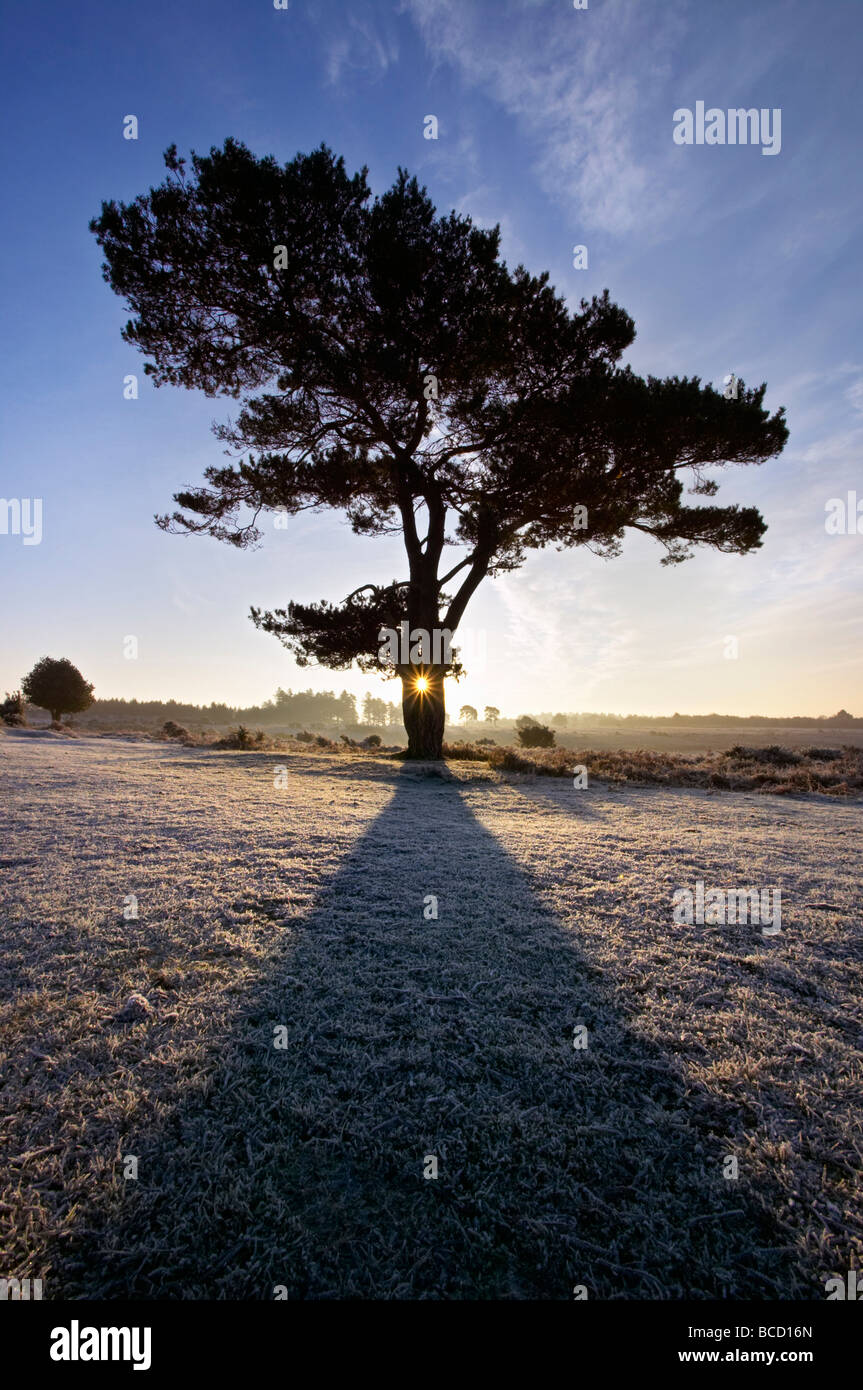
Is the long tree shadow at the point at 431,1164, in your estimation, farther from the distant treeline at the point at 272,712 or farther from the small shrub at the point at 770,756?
the distant treeline at the point at 272,712

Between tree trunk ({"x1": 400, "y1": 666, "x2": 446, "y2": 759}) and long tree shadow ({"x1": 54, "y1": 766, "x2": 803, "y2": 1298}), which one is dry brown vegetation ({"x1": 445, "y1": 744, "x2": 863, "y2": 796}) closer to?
tree trunk ({"x1": 400, "y1": 666, "x2": 446, "y2": 759})

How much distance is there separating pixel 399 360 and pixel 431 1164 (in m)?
14.3

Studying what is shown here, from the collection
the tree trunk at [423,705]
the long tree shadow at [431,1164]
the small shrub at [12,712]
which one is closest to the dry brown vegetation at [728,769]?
the tree trunk at [423,705]

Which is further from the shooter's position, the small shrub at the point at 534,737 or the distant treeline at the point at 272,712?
the distant treeline at the point at 272,712

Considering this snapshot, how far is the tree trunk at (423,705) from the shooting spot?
14688 mm

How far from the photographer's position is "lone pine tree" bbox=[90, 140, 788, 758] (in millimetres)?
11711

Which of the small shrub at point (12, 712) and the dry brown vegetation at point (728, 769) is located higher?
the small shrub at point (12, 712)

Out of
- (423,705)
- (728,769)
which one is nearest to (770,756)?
(728,769)

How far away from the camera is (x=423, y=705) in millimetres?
14727

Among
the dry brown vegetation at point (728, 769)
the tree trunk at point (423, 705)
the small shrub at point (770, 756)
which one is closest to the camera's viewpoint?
the dry brown vegetation at point (728, 769)

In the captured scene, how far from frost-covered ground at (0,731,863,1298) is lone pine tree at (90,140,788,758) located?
1124 centimetres

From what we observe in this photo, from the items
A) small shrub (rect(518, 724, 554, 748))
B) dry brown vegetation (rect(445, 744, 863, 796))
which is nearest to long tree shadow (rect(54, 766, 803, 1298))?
dry brown vegetation (rect(445, 744, 863, 796))

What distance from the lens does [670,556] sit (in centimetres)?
1554

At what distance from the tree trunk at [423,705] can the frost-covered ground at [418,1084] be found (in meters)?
10.5
